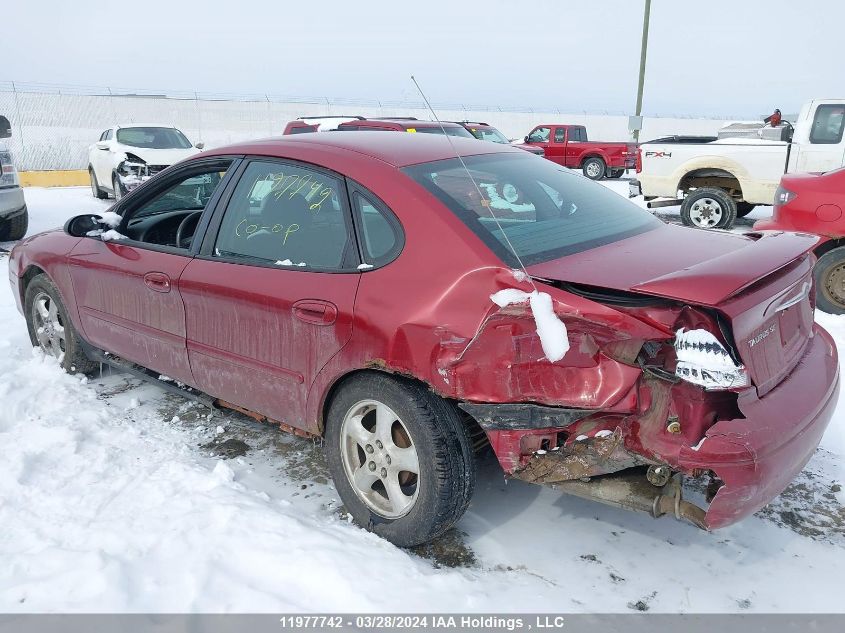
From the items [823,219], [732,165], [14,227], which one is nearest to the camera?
[823,219]

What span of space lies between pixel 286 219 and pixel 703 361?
6.55 ft

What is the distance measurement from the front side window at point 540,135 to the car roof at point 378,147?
19774mm

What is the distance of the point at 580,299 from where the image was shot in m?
2.42

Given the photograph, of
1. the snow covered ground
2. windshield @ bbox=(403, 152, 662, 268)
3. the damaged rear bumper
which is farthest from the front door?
the damaged rear bumper

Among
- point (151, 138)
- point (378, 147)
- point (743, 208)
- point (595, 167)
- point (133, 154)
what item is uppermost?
point (151, 138)

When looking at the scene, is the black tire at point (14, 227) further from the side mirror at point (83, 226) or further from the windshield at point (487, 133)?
the windshield at point (487, 133)

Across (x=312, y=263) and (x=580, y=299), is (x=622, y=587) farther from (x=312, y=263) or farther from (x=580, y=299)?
(x=312, y=263)

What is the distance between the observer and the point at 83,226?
4.25 metres

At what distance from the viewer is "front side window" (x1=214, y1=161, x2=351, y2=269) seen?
3104mm

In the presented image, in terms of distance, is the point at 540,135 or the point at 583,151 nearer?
the point at 583,151

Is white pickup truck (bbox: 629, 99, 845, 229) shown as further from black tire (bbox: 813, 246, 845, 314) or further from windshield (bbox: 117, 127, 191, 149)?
windshield (bbox: 117, 127, 191, 149)

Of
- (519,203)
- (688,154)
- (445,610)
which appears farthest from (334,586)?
(688,154)

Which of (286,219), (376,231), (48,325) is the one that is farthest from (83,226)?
(376,231)

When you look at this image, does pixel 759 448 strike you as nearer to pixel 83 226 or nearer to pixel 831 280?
pixel 83 226
